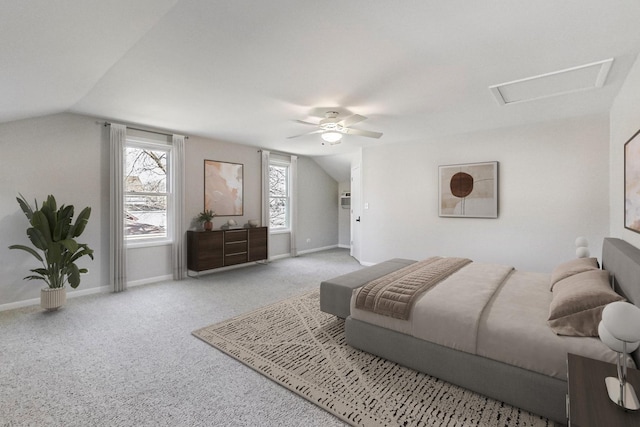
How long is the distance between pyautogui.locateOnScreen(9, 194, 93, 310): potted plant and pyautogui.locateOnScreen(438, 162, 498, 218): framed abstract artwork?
5363mm

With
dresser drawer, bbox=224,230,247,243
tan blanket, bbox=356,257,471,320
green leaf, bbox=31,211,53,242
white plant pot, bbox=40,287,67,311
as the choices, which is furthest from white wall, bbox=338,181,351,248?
green leaf, bbox=31,211,53,242

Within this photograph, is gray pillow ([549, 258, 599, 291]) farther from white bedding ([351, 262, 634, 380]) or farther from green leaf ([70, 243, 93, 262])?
green leaf ([70, 243, 93, 262])

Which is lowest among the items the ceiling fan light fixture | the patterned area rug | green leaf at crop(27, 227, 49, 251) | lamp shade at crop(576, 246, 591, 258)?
the patterned area rug

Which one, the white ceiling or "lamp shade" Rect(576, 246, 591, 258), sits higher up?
the white ceiling

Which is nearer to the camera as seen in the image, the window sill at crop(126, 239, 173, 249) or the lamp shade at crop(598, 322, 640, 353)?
the lamp shade at crop(598, 322, 640, 353)

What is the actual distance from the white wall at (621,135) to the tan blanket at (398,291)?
5.59 feet

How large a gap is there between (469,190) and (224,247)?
4410 millimetres

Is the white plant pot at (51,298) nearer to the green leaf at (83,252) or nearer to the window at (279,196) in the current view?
the green leaf at (83,252)

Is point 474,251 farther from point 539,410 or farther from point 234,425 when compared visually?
point 234,425

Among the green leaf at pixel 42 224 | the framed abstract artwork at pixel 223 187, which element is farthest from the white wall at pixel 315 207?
the green leaf at pixel 42 224

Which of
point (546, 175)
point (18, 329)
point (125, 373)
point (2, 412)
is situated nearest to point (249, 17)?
point (125, 373)

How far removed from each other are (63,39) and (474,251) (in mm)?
5612

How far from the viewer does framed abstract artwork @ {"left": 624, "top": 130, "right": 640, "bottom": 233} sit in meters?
2.43

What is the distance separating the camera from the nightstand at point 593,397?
3.43 feet
